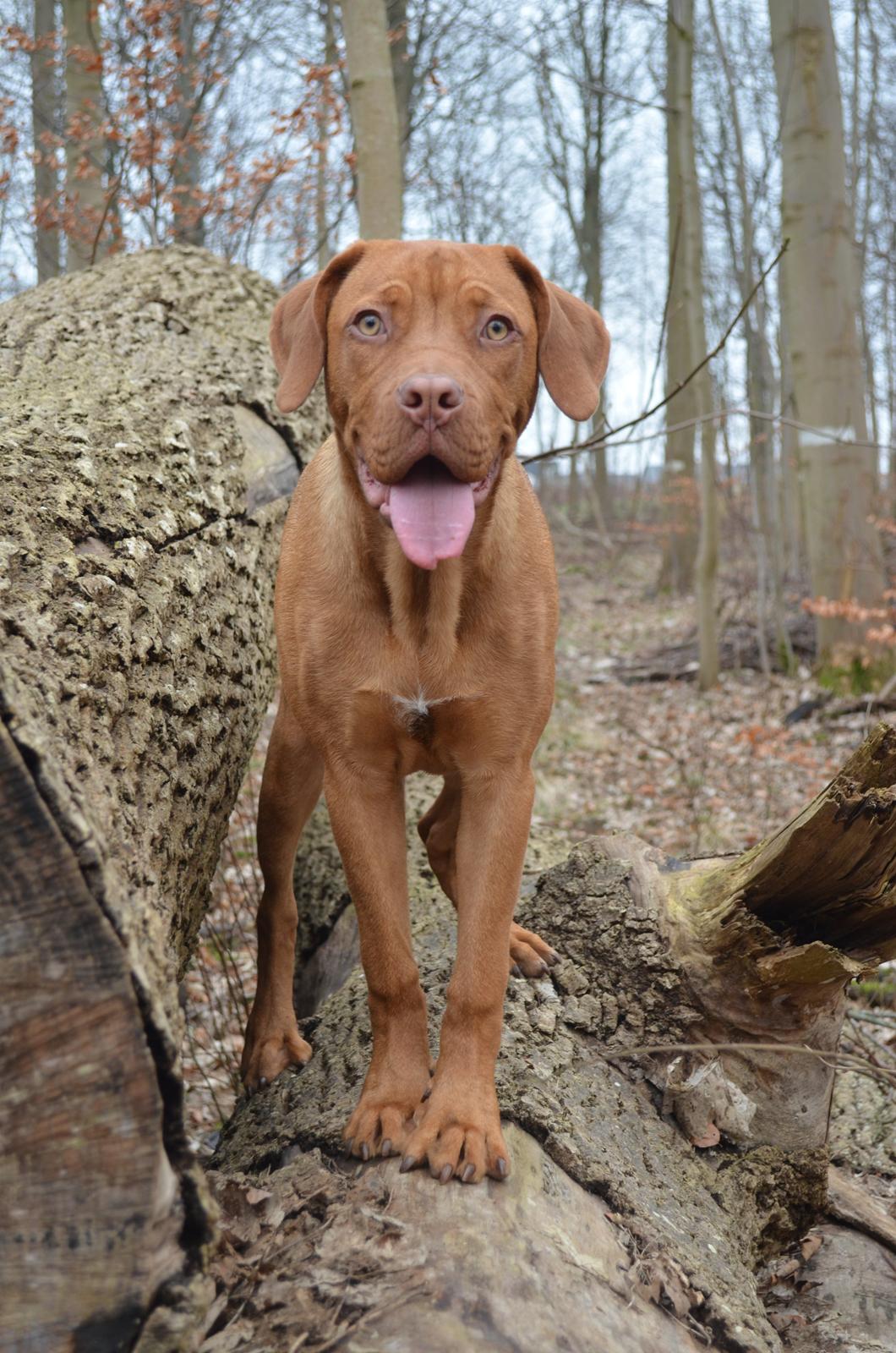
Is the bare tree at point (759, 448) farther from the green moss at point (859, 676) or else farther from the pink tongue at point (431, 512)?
the pink tongue at point (431, 512)

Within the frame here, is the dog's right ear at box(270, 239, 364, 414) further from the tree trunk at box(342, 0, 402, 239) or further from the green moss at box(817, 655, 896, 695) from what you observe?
the green moss at box(817, 655, 896, 695)

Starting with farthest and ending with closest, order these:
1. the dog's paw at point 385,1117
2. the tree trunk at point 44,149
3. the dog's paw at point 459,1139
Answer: the tree trunk at point 44,149 → the dog's paw at point 385,1117 → the dog's paw at point 459,1139

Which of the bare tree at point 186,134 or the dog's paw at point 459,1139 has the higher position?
the bare tree at point 186,134

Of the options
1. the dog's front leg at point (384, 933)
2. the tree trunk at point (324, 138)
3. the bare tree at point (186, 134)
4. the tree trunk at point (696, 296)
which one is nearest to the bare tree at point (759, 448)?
the tree trunk at point (696, 296)

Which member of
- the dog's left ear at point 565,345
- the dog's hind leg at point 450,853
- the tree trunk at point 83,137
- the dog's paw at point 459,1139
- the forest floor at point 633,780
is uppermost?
the tree trunk at point 83,137

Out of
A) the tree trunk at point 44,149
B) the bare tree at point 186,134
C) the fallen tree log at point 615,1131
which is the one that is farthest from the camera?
the tree trunk at point 44,149

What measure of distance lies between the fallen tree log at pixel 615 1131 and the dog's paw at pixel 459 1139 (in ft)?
0.13

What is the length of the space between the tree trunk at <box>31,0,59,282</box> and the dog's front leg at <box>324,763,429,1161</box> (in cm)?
842

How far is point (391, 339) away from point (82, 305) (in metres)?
2.12

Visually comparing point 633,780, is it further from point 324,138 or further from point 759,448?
point 759,448

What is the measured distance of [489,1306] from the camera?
1.99 meters

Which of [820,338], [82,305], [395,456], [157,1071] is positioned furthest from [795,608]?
[157,1071]

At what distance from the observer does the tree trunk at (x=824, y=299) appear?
1035 centimetres

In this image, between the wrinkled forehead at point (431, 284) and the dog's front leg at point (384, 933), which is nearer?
the dog's front leg at point (384, 933)
